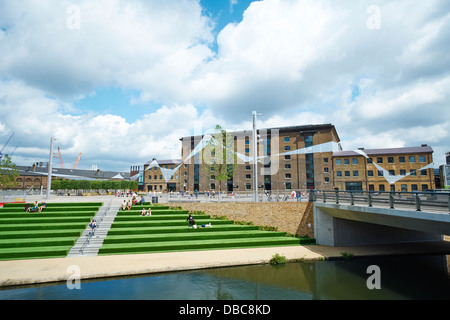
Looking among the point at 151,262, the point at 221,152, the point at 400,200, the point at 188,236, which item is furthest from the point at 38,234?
the point at 400,200

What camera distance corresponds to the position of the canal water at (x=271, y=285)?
36.2 ft

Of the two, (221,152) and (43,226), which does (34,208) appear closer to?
(43,226)

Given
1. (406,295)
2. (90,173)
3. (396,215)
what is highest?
(90,173)

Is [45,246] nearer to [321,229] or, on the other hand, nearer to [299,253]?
[299,253]

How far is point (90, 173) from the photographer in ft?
322

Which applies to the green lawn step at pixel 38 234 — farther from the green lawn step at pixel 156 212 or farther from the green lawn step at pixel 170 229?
the green lawn step at pixel 156 212

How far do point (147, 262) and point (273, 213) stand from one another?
1320cm

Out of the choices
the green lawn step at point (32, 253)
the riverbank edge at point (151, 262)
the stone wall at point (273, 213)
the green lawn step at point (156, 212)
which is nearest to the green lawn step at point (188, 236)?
the stone wall at point (273, 213)

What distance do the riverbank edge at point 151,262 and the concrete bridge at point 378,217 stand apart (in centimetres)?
181

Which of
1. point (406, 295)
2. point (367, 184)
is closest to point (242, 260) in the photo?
point (406, 295)

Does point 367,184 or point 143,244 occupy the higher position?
point 367,184

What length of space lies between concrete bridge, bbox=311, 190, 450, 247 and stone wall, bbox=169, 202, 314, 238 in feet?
3.05

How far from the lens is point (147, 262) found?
1505 cm
